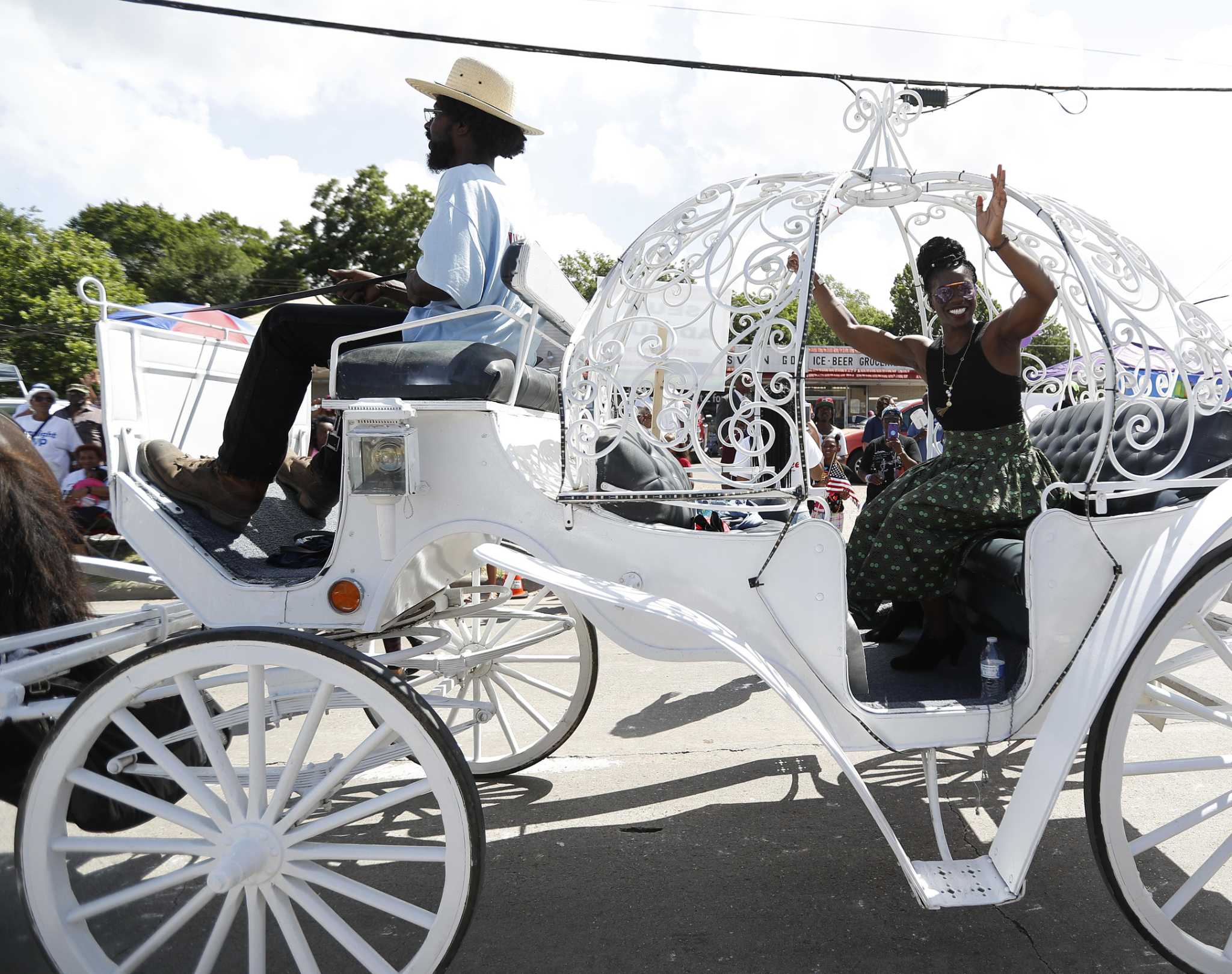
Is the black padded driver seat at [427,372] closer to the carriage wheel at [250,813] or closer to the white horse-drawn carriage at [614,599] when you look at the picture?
the white horse-drawn carriage at [614,599]

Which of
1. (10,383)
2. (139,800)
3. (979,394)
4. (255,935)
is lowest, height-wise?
(255,935)

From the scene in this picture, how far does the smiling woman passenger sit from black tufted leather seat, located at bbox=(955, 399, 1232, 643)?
7cm

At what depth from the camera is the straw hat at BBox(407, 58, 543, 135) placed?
2.58 meters

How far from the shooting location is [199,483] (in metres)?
2.37

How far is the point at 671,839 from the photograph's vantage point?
9.32ft

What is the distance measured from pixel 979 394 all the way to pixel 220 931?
2.41 metres

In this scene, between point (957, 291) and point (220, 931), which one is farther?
point (957, 291)

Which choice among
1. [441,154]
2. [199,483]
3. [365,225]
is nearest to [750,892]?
[199,483]

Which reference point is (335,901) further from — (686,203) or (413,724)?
(686,203)

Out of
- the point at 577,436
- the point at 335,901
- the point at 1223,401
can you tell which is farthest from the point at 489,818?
the point at 1223,401

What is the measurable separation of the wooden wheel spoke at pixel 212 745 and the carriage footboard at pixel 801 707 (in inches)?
27.8


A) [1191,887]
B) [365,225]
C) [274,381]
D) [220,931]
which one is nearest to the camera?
[220,931]

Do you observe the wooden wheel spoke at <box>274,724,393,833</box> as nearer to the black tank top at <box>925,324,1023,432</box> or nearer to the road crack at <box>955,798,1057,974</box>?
the road crack at <box>955,798,1057,974</box>

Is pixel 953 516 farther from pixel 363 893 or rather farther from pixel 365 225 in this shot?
pixel 365 225
